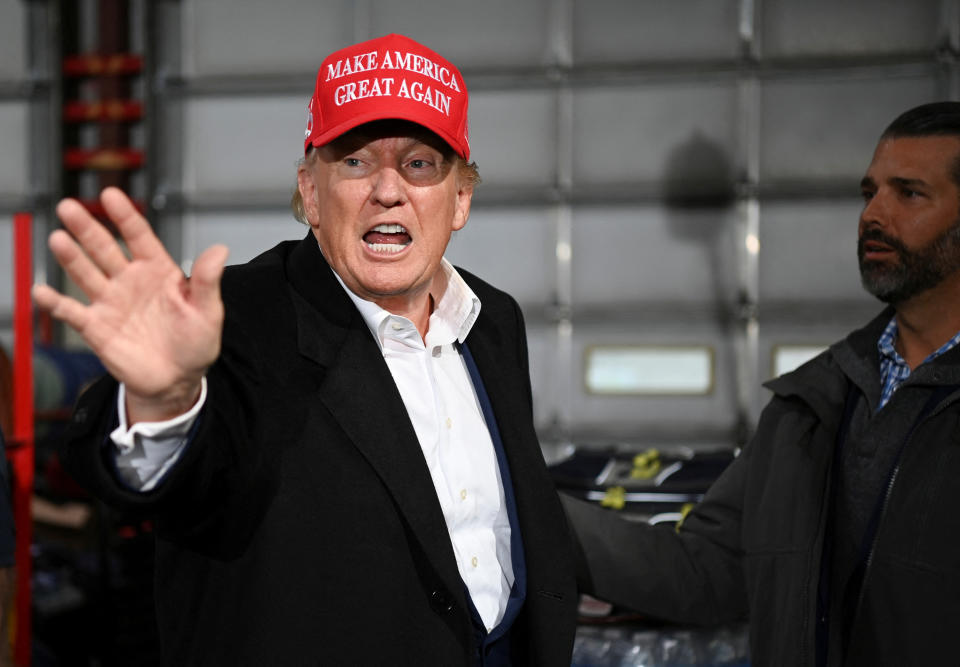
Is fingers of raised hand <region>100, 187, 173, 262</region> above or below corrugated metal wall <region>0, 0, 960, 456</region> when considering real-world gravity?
below

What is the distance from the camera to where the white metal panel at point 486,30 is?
5.03 m

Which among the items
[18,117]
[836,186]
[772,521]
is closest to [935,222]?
[772,521]

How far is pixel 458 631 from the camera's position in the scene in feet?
4.42

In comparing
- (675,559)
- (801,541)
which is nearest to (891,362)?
(801,541)

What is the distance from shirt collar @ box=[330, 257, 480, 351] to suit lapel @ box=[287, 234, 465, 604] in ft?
0.07

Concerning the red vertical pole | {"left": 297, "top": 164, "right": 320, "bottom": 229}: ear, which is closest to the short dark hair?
{"left": 297, "top": 164, "right": 320, "bottom": 229}: ear

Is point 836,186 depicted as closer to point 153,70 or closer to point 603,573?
point 603,573

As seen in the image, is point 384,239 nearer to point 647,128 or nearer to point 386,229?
point 386,229

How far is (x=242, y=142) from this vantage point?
530cm

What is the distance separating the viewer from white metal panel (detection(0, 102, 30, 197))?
5734mm

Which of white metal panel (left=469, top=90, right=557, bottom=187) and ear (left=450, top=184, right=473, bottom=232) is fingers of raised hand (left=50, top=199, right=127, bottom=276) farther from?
white metal panel (left=469, top=90, right=557, bottom=187)

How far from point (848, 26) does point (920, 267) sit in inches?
128

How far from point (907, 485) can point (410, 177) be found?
1.11m

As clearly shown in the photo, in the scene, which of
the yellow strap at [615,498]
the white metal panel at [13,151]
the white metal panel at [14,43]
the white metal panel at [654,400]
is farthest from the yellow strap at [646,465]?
the white metal panel at [14,43]
